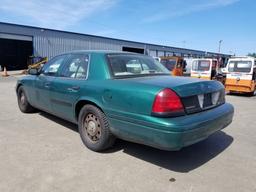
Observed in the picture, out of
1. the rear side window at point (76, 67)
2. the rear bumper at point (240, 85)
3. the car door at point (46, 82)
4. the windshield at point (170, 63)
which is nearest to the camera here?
the rear side window at point (76, 67)

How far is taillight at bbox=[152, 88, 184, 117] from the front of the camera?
2912 millimetres

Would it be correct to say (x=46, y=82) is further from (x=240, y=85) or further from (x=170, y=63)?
(x=170, y=63)

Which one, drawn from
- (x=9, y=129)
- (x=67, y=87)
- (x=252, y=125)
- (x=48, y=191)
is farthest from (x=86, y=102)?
(x=252, y=125)

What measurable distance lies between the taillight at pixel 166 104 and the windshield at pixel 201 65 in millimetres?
11899

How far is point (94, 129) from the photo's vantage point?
382 centimetres

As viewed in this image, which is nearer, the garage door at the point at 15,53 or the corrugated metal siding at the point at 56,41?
the corrugated metal siding at the point at 56,41

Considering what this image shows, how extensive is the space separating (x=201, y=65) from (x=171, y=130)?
488 inches

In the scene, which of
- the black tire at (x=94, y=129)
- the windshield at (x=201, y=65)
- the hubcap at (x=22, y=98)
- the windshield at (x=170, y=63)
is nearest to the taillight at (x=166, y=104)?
the black tire at (x=94, y=129)

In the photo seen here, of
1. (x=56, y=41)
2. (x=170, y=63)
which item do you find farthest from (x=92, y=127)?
(x=56, y=41)

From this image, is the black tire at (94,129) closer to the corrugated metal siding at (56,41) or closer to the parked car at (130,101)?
the parked car at (130,101)

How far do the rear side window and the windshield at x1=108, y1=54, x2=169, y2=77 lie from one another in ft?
1.73

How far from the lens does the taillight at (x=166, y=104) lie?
9.55ft

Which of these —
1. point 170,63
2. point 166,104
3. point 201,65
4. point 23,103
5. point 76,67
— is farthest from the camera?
point 170,63

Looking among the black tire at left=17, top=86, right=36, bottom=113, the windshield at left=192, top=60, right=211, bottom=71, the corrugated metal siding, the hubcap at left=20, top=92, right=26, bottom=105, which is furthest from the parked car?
the corrugated metal siding
